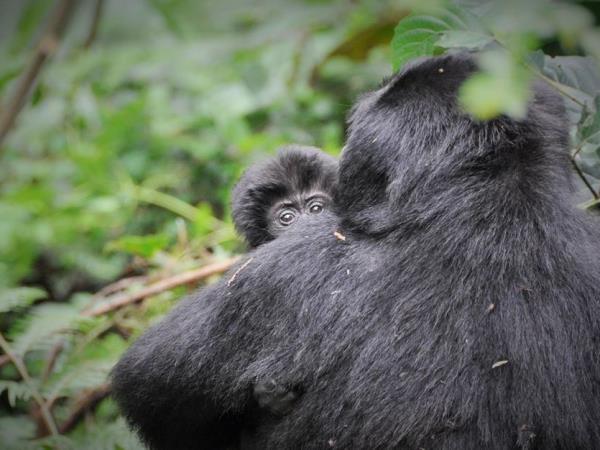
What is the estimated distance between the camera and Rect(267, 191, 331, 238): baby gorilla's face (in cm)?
341

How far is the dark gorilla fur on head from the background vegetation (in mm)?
258

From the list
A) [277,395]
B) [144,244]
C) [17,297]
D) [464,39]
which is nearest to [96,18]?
[464,39]

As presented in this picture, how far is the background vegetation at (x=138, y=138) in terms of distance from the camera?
2432 millimetres

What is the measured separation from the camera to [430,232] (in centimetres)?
207

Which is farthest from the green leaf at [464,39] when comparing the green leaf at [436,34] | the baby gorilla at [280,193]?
the baby gorilla at [280,193]

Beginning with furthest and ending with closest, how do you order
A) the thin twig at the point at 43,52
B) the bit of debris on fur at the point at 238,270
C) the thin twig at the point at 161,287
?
the thin twig at the point at 161,287, the bit of debris on fur at the point at 238,270, the thin twig at the point at 43,52

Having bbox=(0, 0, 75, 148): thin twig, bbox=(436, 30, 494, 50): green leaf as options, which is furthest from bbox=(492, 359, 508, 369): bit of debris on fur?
bbox=(0, 0, 75, 148): thin twig

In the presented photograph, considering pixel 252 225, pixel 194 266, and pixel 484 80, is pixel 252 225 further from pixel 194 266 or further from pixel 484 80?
pixel 484 80

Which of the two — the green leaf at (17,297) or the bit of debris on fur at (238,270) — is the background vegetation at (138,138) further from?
the bit of debris on fur at (238,270)

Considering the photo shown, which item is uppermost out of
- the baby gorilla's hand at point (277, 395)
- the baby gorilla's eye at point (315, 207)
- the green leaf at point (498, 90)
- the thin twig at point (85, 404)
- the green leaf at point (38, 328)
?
the green leaf at point (498, 90)

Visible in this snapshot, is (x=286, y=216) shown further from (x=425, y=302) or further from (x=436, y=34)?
(x=425, y=302)

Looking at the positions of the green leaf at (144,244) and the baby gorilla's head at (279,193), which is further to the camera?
the green leaf at (144,244)

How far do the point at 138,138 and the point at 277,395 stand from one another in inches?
159

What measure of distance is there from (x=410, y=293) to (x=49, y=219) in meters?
3.66
